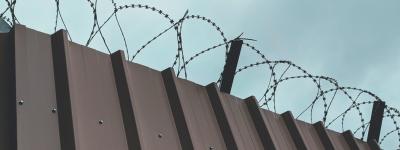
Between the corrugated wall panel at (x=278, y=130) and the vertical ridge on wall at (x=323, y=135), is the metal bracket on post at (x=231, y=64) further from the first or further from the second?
the vertical ridge on wall at (x=323, y=135)

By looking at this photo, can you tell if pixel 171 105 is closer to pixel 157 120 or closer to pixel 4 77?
pixel 157 120

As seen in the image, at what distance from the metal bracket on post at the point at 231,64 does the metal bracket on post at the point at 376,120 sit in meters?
2.90

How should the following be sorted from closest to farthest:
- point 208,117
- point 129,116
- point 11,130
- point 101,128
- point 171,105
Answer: point 11,130 < point 101,128 < point 129,116 < point 171,105 < point 208,117

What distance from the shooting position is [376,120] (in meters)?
8.27

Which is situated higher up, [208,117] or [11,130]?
[208,117]

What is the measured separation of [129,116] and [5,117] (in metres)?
1.01

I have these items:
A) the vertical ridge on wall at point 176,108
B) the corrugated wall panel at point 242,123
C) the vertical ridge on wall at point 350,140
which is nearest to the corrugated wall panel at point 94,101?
the vertical ridge on wall at point 176,108

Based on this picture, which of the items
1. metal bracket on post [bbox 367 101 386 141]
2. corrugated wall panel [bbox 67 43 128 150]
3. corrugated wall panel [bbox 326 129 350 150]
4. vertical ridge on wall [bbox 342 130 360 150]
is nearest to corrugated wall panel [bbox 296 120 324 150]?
corrugated wall panel [bbox 326 129 350 150]

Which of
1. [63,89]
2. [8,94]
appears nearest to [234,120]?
[63,89]

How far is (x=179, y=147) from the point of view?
460 cm

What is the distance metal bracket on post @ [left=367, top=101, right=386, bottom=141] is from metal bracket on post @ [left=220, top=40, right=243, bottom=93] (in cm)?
290

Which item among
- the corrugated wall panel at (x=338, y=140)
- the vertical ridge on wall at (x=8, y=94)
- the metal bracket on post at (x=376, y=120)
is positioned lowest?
the vertical ridge on wall at (x=8, y=94)

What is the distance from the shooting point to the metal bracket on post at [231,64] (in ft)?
20.4

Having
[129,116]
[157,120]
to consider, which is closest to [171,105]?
[157,120]
